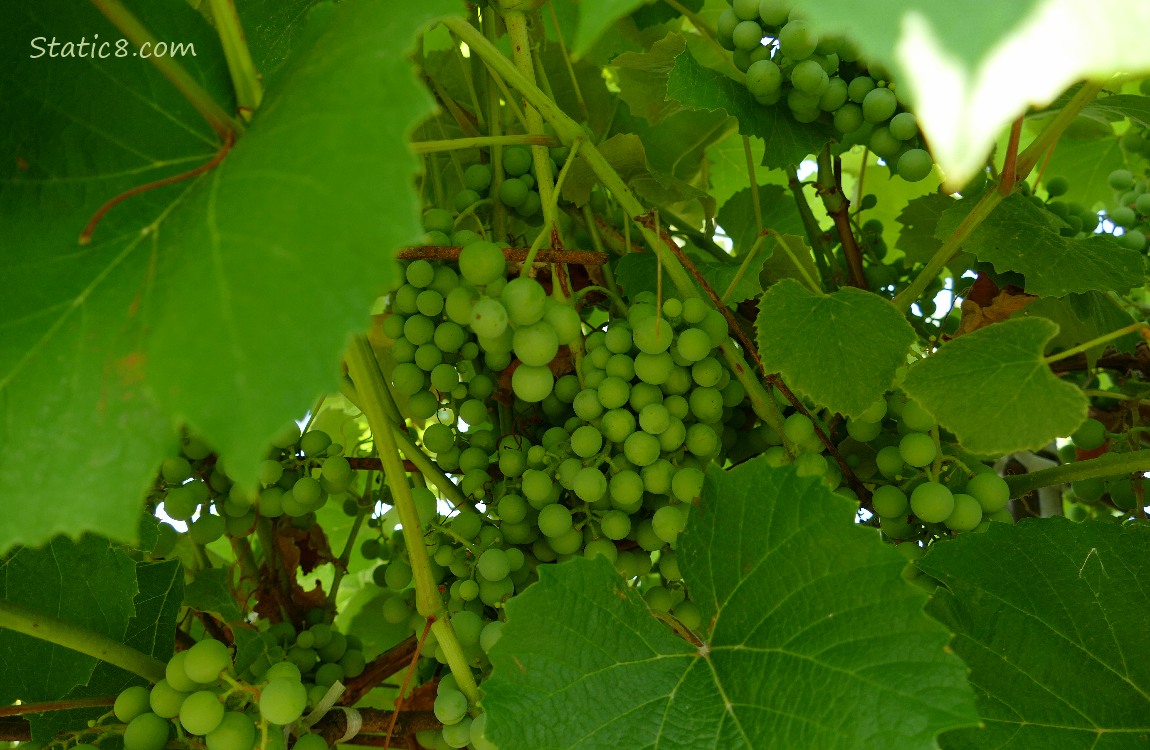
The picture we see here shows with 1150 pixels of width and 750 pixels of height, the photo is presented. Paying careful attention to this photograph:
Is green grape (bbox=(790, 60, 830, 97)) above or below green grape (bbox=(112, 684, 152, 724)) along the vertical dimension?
above

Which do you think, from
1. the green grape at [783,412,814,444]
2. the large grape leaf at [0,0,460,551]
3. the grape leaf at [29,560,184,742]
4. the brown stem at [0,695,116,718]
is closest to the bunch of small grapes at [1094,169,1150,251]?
the green grape at [783,412,814,444]

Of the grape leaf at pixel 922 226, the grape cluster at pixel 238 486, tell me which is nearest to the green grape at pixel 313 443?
the grape cluster at pixel 238 486

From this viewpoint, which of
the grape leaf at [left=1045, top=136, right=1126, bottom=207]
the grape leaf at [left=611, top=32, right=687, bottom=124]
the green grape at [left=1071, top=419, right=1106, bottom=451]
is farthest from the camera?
the grape leaf at [left=1045, top=136, right=1126, bottom=207]

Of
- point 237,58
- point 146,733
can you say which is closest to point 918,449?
point 237,58

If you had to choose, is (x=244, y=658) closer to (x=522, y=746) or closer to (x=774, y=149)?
(x=522, y=746)

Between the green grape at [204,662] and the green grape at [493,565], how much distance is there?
0.32 metres

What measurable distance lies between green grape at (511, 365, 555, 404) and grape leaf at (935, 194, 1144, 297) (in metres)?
0.66

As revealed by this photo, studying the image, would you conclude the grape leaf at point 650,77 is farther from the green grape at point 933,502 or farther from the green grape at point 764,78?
the green grape at point 933,502

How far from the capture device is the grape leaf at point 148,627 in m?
1.22

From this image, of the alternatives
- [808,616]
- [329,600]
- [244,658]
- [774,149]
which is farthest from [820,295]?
[329,600]

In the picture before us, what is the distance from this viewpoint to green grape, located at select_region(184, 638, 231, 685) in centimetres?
103

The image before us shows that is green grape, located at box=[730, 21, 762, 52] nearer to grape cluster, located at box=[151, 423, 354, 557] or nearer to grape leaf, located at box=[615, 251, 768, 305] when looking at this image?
grape leaf, located at box=[615, 251, 768, 305]

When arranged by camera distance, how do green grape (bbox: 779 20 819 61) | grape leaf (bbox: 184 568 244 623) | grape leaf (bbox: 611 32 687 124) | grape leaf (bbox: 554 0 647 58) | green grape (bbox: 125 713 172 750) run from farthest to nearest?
grape leaf (bbox: 611 32 687 124)
grape leaf (bbox: 184 568 244 623)
green grape (bbox: 779 20 819 61)
green grape (bbox: 125 713 172 750)
grape leaf (bbox: 554 0 647 58)

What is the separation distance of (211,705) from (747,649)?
621mm
